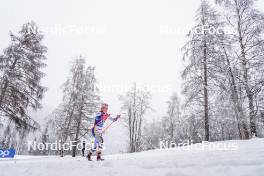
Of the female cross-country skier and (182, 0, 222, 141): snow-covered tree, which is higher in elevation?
(182, 0, 222, 141): snow-covered tree

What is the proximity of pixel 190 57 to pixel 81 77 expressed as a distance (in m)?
10.8

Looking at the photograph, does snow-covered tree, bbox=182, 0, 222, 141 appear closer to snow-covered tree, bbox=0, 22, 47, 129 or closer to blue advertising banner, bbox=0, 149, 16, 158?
snow-covered tree, bbox=0, 22, 47, 129

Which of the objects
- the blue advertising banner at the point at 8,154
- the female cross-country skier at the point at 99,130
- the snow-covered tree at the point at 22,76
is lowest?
the blue advertising banner at the point at 8,154

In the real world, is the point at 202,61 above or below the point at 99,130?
above

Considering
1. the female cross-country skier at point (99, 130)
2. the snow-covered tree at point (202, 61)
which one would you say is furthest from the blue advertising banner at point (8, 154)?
the snow-covered tree at point (202, 61)

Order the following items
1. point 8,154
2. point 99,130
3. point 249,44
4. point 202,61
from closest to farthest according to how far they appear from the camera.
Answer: point 99,130 → point 8,154 → point 249,44 → point 202,61

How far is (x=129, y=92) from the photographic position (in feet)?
85.5

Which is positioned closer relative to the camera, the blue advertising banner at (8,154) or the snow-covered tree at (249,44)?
the blue advertising banner at (8,154)

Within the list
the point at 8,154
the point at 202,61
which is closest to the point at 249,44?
the point at 202,61

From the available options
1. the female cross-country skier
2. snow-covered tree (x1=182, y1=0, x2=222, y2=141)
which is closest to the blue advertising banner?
the female cross-country skier

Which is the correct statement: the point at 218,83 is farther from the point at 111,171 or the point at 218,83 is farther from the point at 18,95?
the point at 18,95

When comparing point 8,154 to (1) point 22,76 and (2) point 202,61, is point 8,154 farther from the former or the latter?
(2) point 202,61

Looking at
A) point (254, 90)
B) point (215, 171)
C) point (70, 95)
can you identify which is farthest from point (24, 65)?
point (254, 90)

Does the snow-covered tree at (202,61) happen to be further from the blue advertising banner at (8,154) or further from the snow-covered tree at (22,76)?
the blue advertising banner at (8,154)
